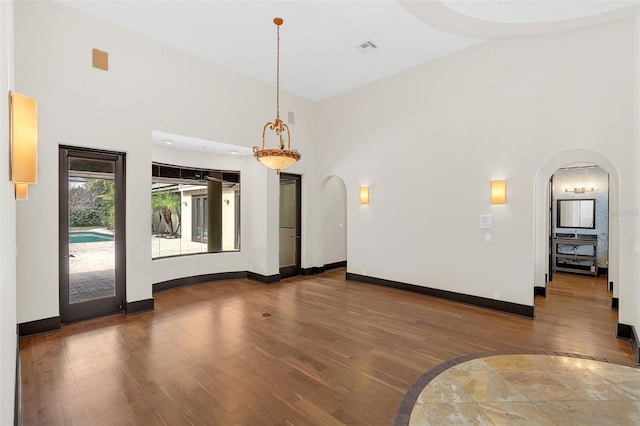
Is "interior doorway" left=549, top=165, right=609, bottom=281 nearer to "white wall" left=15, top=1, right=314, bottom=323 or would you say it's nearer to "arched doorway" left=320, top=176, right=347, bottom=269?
"arched doorway" left=320, top=176, right=347, bottom=269

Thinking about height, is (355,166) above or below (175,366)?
above

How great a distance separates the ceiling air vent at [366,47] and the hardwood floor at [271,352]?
454 cm

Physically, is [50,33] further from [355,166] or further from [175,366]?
[355,166]

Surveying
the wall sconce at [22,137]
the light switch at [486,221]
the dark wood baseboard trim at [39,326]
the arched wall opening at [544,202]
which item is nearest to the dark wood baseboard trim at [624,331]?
the arched wall opening at [544,202]

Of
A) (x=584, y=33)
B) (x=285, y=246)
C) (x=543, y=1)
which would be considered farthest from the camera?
(x=285, y=246)

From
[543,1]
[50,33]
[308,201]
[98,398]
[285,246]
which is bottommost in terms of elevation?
[98,398]

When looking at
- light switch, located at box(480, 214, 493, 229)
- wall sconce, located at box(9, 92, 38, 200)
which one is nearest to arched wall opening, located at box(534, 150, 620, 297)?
light switch, located at box(480, 214, 493, 229)

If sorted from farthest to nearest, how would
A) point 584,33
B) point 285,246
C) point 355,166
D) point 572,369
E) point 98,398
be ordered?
1. point 285,246
2. point 355,166
3. point 584,33
4. point 572,369
5. point 98,398

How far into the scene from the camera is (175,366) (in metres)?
3.38

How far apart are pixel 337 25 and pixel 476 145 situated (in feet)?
10.1

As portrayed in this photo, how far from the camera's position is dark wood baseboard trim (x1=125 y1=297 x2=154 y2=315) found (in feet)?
16.4

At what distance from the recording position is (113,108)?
15.8ft

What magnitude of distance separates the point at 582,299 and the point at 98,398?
7.53 meters

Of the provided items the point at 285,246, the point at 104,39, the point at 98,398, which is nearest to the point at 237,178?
the point at 285,246
